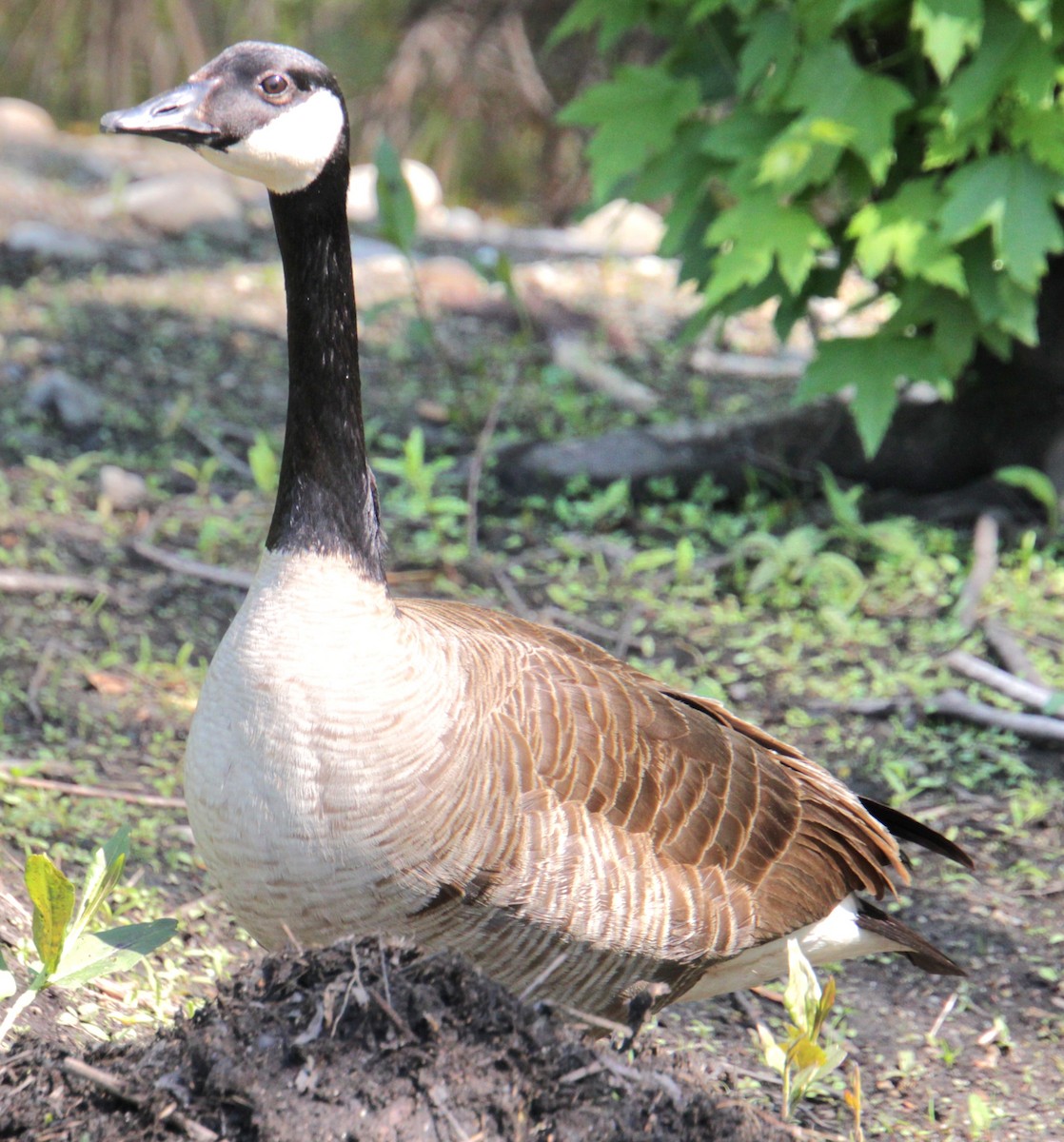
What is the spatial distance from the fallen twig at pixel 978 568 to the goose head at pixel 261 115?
9.65 feet

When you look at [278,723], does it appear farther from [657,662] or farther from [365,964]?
[657,662]

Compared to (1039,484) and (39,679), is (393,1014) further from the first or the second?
(1039,484)

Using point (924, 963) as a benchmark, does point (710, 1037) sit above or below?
below

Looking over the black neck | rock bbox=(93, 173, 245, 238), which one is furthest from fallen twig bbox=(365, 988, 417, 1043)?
rock bbox=(93, 173, 245, 238)

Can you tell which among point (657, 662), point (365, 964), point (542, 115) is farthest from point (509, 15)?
point (365, 964)

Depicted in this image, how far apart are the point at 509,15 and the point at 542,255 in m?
2.94

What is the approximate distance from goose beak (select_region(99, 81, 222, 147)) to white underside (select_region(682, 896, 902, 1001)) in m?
1.94

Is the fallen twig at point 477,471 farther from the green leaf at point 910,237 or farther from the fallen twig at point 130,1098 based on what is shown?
the fallen twig at point 130,1098

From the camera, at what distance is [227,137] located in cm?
254

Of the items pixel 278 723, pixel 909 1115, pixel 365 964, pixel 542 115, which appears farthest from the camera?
pixel 542 115

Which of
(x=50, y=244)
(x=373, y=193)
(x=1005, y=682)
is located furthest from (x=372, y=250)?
(x=1005, y=682)

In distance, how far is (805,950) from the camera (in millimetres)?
3059

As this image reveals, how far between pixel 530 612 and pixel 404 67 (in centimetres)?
767

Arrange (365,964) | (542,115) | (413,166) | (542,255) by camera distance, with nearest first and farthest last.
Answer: (365,964) → (542,255) → (413,166) → (542,115)
